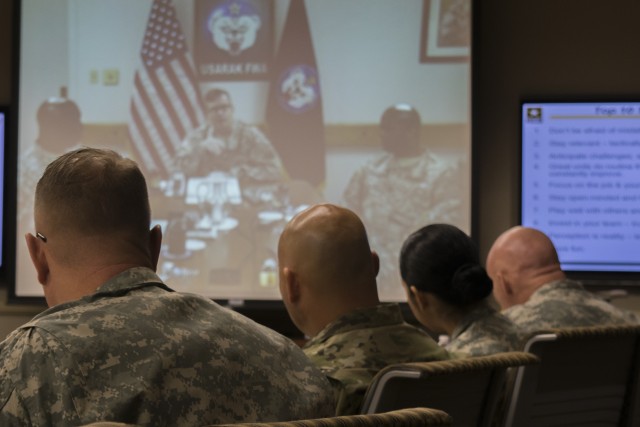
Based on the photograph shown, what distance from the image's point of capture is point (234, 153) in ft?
19.2

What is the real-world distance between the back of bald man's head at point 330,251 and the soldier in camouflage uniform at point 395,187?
10.4ft

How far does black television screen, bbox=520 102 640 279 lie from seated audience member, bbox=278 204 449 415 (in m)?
3.19

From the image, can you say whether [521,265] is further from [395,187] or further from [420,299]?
[395,187]

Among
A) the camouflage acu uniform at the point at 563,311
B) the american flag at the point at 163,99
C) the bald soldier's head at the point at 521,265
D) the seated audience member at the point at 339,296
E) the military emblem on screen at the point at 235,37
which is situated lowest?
the camouflage acu uniform at the point at 563,311

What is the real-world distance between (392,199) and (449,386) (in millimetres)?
3796

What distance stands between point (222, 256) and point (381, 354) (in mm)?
3593

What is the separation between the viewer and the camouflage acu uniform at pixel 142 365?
1415 millimetres

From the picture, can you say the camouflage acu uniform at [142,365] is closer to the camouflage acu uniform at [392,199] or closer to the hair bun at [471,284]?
the hair bun at [471,284]

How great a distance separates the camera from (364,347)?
2.34 meters

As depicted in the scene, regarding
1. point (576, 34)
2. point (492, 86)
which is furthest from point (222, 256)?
point (576, 34)

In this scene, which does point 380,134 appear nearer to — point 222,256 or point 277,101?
point 277,101

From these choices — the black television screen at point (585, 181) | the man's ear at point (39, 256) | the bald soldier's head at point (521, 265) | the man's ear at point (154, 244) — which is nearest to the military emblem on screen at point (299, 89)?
the black television screen at point (585, 181)

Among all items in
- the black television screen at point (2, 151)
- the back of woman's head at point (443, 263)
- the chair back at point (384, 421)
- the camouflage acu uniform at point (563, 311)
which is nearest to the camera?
the chair back at point (384, 421)

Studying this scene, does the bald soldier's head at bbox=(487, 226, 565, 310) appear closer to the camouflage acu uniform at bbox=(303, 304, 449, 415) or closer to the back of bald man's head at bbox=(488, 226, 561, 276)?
the back of bald man's head at bbox=(488, 226, 561, 276)
